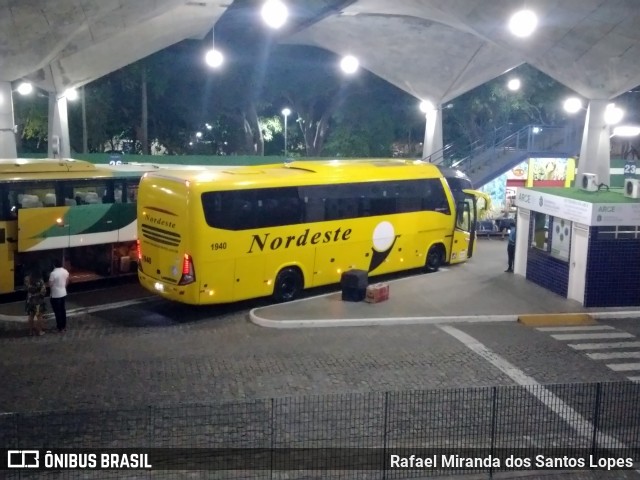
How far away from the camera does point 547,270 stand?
19.8m

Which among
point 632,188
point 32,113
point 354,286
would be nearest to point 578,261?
point 632,188

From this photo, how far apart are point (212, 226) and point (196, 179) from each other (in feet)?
3.55

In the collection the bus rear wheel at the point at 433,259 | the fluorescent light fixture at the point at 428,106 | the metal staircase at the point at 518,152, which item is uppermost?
the fluorescent light fixture at the point at 428,106

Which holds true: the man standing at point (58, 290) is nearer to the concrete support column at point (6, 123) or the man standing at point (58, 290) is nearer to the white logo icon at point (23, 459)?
the white logo icon at point (23, 459)

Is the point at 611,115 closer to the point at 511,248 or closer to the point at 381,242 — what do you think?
the point at 511,248

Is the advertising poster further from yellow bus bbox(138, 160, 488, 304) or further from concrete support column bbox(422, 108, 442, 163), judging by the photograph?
yellow bus bbox(138, 160, 488, 304)

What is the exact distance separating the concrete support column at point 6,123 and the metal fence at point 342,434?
15.2 m

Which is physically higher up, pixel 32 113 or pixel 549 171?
pixel 32 113

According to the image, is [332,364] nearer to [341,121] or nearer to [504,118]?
[341,121]

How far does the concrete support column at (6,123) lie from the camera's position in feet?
72.0

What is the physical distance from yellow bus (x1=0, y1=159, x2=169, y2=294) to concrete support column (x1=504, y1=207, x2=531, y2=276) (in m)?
11.0

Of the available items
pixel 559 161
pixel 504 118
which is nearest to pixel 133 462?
pixel 559 161

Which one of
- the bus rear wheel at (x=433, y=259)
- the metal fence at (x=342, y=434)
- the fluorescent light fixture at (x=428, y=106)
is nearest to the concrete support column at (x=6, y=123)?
the bus rear wheel at (x=433, y=259)

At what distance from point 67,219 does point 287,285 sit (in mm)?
5685
